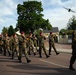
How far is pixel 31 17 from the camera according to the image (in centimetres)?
8294

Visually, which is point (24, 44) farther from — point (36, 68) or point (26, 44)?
point (26, 44)

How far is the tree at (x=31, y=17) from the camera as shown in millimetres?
81125

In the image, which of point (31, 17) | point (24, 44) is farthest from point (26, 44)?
point (31, 17)

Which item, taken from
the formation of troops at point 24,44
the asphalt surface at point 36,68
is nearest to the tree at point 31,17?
→ the formation of troops at point 24,44

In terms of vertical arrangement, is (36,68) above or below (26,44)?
below

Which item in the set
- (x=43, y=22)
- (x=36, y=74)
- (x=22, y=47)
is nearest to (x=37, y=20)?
(x=43, y=22)

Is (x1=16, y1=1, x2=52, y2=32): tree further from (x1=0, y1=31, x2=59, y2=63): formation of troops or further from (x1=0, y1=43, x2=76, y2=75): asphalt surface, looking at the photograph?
(x1=0, y1=43, x2=76, y2=75): asphalt surface

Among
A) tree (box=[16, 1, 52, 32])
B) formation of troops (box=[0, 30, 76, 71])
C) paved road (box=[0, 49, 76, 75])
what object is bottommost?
paved road (box=[0, 49, 76, 75])

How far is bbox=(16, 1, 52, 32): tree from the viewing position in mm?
81125

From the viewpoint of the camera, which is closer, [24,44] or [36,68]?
[36,68]

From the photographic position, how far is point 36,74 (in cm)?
1117

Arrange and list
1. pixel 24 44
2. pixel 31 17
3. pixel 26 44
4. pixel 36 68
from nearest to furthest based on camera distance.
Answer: pixel 36 68 < pixel 24 44 < pixel 26 44 < pixel 31 17

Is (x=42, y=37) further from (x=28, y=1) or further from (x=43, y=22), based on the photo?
(x=28, y=1)

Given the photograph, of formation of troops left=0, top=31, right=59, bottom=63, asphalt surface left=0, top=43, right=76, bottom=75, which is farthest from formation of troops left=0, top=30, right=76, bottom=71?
asphalt surface left=0, top=43, right=76, bottom=75
